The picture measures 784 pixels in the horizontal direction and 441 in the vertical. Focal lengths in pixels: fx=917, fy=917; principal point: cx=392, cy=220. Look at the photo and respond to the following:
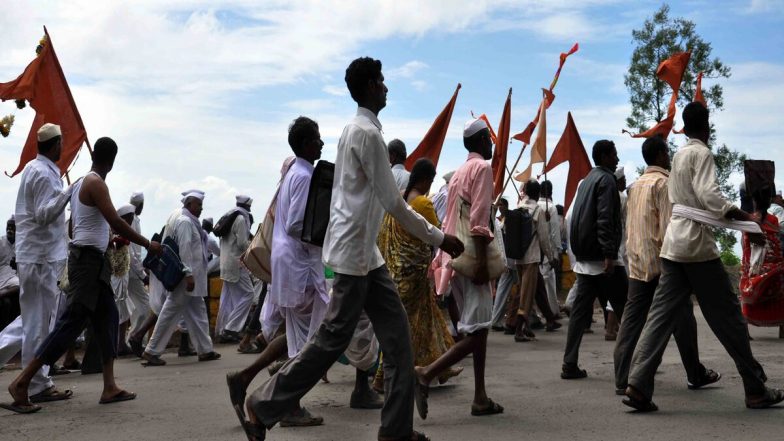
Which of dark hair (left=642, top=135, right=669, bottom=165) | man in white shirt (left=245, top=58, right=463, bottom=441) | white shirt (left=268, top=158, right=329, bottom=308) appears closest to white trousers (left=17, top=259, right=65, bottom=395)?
white shirt (left=268, top=158, right=329, bottom=308)

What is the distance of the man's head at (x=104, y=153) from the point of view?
7.55 metres

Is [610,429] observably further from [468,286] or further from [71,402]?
[71,402]

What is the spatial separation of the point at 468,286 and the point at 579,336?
1.82 metres

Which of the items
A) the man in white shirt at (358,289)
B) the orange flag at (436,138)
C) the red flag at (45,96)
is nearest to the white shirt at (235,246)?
the orange flag at (436,138)

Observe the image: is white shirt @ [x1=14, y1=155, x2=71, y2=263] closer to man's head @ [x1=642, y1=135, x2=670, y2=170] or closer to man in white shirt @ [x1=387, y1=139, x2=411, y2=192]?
man in white shirt @ [x1=387, y1=139, x2=411, y2=192]

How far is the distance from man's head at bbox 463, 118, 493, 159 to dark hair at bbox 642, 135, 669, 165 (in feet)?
4.59

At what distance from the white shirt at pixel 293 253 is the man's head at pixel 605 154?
2.83 metres

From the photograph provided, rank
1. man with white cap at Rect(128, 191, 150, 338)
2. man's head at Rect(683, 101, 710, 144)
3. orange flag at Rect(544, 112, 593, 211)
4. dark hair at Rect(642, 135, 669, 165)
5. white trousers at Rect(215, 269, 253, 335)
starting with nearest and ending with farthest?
1. man's head at Rect(683, 101, 710, 144)
2. dark hair at Rect(642, 135, 669, 165)
3. man with white cap at Rect(128, 191, 150, 338)
4. white trousers at Rect(215, 269, 253, 335)
5. orange flag at Rect(544, 112, 593, 211)

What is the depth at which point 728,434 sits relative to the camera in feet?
18.5

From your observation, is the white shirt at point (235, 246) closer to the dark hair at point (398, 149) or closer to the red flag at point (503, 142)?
the dark hair at point (398, 149)

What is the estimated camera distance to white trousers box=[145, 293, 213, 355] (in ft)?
34.8

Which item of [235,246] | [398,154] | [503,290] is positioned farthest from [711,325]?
[235,246]

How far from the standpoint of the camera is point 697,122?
21.5ft

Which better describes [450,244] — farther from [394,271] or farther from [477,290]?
[394,271]
